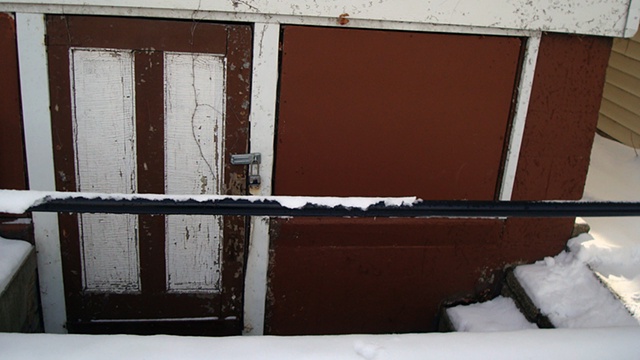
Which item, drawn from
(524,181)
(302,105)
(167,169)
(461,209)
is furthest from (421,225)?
(461,209)

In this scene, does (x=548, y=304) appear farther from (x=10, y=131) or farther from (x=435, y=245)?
(x=10, y=131)

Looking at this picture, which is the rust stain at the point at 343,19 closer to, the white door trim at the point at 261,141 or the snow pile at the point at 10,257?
the white door trim at the point at 261,141

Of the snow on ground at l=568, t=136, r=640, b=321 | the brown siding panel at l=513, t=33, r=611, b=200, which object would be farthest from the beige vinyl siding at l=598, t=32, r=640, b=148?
the brown siding panel at l=513, t=33, r=611, b=200

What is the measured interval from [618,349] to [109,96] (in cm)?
269

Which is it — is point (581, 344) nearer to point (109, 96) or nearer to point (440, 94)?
point (440, 94)

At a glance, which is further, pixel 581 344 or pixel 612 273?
pixel 612 273

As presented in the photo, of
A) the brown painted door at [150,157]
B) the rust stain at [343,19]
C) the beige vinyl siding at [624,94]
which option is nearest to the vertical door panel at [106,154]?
the brown painted door at [150,157]

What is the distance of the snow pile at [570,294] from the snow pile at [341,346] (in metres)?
1.24

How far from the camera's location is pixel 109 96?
3.28 metres

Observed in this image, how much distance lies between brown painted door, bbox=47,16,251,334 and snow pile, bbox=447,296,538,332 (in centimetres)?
141

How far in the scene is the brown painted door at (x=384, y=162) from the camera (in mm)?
3414

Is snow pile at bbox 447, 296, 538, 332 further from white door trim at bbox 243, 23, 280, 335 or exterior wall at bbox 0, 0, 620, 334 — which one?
white door trim at bbox 243, 23, 280, 335

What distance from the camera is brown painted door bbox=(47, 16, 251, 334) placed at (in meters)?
3.21

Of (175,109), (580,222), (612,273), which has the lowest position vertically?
(612,273)
